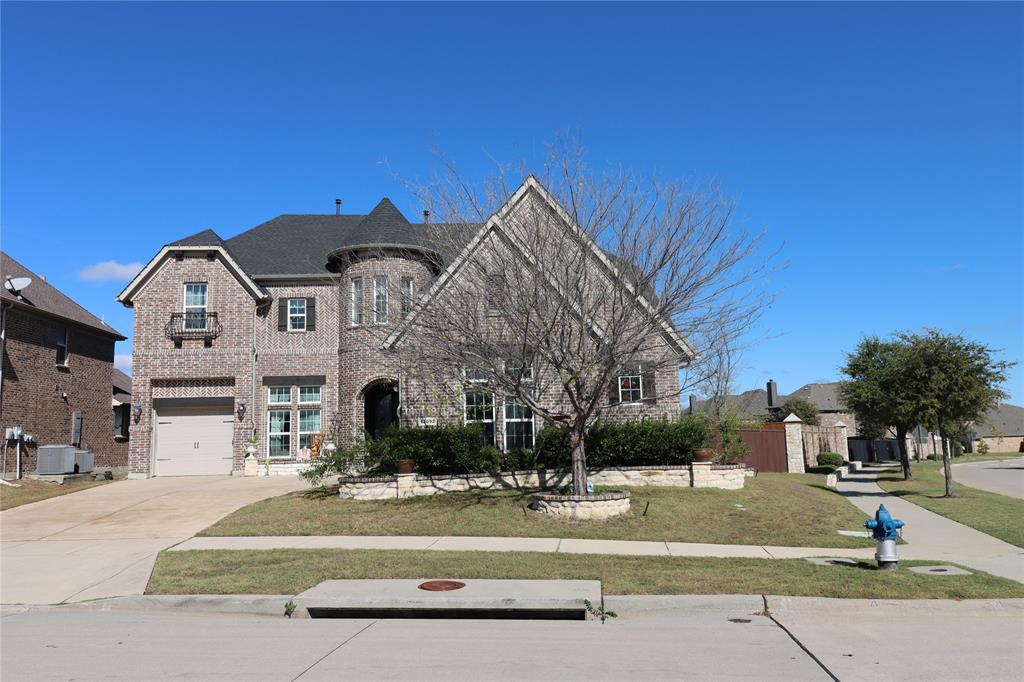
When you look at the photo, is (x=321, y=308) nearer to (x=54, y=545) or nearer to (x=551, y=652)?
(x=54, y=545)

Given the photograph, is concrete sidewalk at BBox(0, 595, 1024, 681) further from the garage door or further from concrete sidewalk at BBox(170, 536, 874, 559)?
the garage door

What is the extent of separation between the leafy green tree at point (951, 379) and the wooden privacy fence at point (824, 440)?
1555 cm

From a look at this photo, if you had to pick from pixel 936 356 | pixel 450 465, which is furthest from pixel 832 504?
pixel 450 465

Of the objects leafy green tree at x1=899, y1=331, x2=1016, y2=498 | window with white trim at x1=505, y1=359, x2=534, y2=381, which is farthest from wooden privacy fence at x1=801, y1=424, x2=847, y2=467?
window with white trim at x1=505, y1=359, x2=534, y2=381

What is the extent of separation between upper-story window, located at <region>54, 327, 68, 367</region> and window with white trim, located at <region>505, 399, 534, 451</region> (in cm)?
1698

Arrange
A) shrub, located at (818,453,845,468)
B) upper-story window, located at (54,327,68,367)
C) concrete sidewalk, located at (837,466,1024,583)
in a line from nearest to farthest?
concrete sidewalk, located at (837,466,1024,583) < upper-story window, located at (54,327,68,367) < shrub, located at (818,453,845,468)

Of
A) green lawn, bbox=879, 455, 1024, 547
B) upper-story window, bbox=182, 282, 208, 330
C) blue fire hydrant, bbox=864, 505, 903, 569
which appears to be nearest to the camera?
blue fire hydrant, bbox=864, 505, 903, 569

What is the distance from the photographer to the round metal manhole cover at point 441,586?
8.80 metres

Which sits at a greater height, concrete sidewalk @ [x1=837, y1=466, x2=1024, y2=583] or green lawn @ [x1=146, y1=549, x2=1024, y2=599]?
green lawn @ [x1=146, y1=549, x2=1024, y2=599]

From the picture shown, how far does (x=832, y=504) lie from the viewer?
17250 mm

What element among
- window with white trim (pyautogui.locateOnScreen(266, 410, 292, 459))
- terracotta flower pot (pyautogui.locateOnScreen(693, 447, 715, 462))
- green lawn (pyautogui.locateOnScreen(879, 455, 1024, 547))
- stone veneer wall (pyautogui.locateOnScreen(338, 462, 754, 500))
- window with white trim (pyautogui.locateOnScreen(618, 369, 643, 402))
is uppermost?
window with white trim (pyautogui.locateOnScreen(618, 369, 643, 402))

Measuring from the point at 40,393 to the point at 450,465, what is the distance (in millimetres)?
16223

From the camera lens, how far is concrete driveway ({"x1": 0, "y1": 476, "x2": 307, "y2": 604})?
387 inches

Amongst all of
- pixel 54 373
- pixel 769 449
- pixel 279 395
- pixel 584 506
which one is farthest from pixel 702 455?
pixel 54 373
